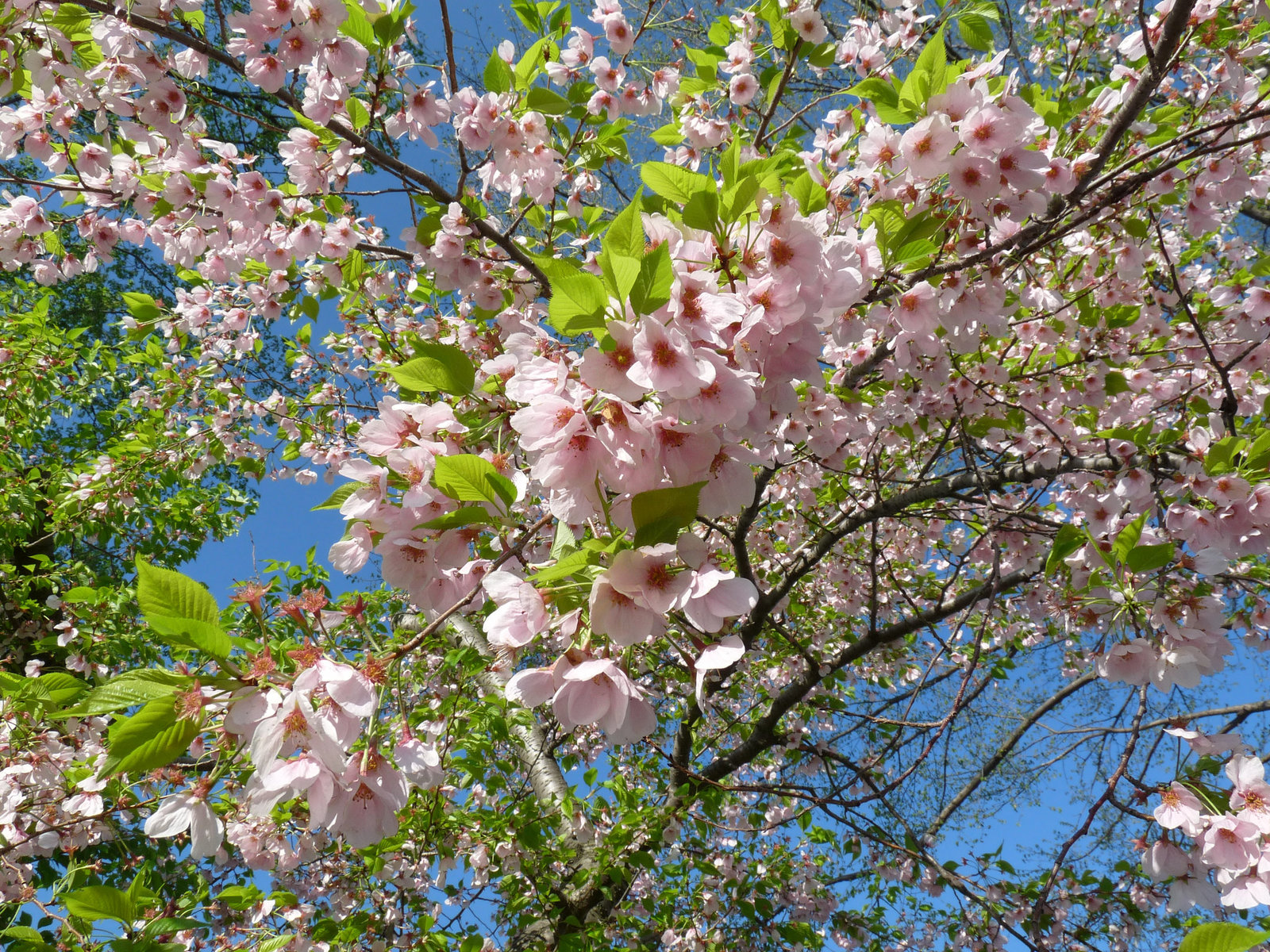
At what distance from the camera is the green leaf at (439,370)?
122 centimetres

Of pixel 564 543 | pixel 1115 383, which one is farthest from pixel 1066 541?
pixel 1115 383

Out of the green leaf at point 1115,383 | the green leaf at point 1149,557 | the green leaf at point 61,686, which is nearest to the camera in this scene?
the green leaf at point 1149,557

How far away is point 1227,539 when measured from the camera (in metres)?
1.88

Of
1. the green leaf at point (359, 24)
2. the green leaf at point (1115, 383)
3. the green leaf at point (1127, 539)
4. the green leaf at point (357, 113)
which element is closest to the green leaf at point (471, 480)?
the green leaf at point (1127, 539)

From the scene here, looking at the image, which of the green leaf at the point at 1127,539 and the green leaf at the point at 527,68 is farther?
the green leaf at the point at 527,68

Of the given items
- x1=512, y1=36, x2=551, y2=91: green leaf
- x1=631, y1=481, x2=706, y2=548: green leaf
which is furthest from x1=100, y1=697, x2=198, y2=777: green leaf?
x1=512, y1=36, x2=551, y2=91: green leaf

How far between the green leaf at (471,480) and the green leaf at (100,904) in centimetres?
125

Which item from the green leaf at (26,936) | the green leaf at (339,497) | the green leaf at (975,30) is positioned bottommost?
the green leaf at (26,936)

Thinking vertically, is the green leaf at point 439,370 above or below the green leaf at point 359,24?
below

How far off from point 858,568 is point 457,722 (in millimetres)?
3060

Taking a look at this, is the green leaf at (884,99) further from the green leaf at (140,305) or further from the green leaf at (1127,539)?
the green leaf at (140,305)

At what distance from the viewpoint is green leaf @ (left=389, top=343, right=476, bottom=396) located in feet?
4.01

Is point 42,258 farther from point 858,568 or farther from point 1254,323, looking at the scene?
point 1254,323

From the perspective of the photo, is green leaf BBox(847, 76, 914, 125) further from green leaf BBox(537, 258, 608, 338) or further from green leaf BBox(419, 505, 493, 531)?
green leaf BBox(419, 505, 493, 531)
